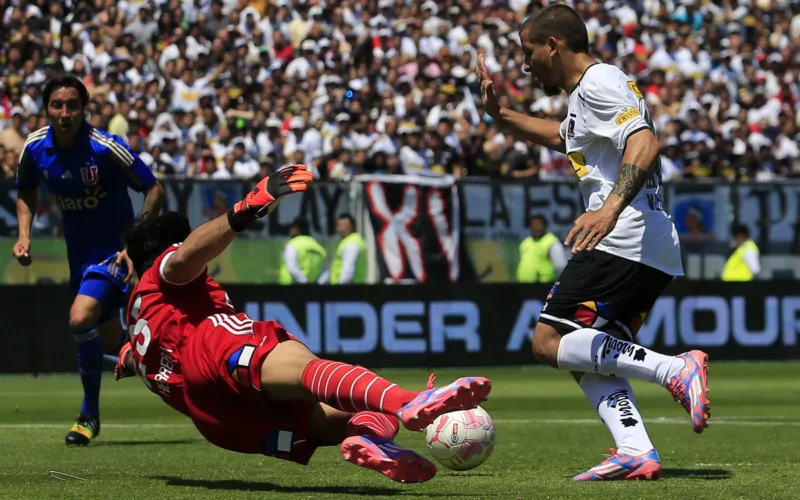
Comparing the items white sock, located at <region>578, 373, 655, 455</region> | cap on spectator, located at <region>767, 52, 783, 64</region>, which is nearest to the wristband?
white sock, located at <region>578, 373, 655, 455</region>

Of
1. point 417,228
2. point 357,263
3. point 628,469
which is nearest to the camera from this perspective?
point 628,469

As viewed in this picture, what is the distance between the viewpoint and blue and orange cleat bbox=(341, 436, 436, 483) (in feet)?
18.1

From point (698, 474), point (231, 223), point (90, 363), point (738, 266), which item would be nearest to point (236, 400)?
point (231, 223)

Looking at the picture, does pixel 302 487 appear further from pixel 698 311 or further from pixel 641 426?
pixel 698 311

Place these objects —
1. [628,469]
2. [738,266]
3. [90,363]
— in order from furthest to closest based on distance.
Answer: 1. [738,266]
2. [90,363]
3. [628,469]

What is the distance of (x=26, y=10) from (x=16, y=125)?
4.47 metres

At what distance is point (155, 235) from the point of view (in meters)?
6.75

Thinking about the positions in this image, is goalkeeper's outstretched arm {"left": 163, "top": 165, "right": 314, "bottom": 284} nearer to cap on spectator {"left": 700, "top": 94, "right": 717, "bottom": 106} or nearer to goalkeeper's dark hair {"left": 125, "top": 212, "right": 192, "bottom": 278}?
goalkeeper's dark hair {"left": 125, "top": 212, "right": 192, "bottom": 278}

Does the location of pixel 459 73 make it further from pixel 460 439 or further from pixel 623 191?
pixel 460 439

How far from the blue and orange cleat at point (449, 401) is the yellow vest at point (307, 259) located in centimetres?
1283

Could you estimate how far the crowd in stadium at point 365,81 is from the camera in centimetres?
2088

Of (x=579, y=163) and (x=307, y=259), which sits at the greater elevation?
(x=579, y=163)

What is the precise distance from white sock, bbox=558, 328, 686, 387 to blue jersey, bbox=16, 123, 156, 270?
394 centimetres

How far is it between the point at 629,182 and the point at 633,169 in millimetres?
86
